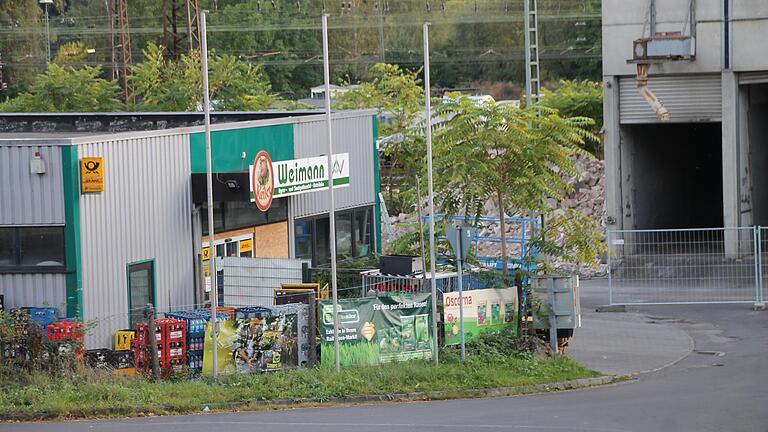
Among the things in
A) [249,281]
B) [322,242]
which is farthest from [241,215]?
[322,242]

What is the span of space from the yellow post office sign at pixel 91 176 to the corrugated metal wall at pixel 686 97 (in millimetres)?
18103

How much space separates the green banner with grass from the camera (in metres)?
20.5

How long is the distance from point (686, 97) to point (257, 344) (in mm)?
18013

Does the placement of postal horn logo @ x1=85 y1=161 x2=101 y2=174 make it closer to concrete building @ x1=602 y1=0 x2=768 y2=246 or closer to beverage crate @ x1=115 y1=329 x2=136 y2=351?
beverage crate @ x1=115 y1=329 x2=136 y2=351

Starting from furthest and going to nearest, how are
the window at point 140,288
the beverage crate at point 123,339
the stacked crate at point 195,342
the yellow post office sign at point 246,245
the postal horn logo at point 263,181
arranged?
the yellow post office sign at point 246,245, the postal horn logo at point 263,181, the window at point 140,288, the beverage crate at point 123,339, the stacked crate at point 195,342

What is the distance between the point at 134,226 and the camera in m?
21.9

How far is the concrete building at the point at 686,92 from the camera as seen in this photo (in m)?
33.2

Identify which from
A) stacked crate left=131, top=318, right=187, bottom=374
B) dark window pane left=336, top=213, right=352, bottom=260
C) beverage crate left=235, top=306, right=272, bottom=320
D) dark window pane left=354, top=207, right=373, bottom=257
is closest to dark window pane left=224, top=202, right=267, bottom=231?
dark window pane left=336, top=213, right=352, bottom=260

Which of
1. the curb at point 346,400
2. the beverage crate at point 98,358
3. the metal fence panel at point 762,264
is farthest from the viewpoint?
the metal fence panel at point 762,264

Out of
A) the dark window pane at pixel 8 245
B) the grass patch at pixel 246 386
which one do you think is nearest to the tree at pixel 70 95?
the dark window pane at pixel 8 245

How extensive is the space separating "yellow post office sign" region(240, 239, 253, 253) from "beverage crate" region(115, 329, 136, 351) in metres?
4.99

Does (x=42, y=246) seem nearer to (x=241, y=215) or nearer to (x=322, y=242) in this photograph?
(x=241, y=215)

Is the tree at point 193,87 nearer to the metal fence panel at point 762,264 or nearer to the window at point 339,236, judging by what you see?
the window at point 339,236

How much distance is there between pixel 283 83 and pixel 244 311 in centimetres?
6991
